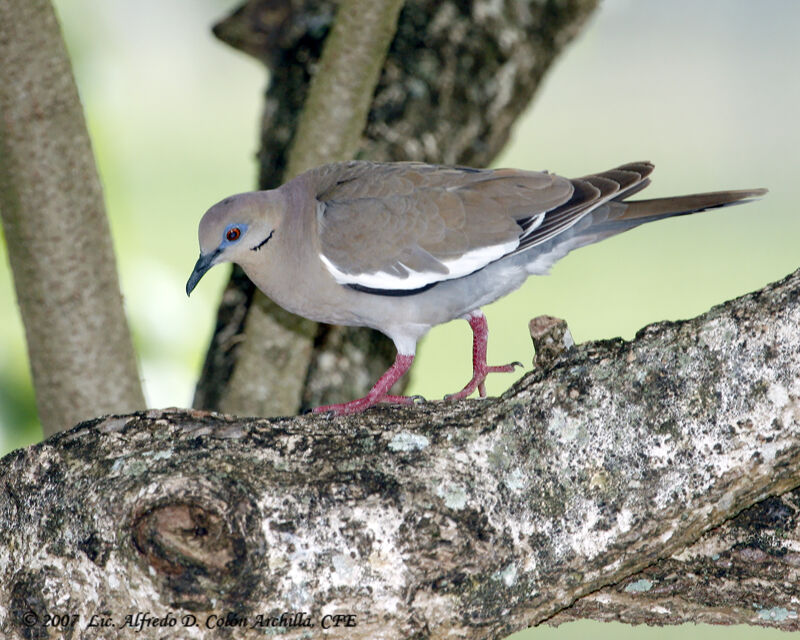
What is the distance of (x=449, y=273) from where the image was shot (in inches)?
106

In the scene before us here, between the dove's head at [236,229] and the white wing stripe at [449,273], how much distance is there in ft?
1.11

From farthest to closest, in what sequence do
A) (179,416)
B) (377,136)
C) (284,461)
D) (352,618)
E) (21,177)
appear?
(377,136) < (21,177) < (179,416) < (284,461) < (352,618)

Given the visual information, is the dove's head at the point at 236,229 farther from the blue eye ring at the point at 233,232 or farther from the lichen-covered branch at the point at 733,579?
the lichen-covered branch at the point at 733,579

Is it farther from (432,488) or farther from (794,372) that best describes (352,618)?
(794,372)

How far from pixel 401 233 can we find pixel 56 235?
1.08 metres

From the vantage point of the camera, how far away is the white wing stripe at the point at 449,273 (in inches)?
106

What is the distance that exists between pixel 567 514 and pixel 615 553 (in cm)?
12

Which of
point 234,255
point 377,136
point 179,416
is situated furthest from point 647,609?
point 377,136

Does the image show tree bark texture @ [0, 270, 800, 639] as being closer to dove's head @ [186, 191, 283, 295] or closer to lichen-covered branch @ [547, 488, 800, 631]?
lichen-covered branch @ [547, 488, 800, 631]

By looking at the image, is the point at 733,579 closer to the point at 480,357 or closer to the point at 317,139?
the point at 480,357

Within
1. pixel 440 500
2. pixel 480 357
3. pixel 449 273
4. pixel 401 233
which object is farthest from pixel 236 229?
pixel 440 500

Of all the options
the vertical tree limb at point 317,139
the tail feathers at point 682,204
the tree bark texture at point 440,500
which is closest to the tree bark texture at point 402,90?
the vertical tree limb at point 317,139

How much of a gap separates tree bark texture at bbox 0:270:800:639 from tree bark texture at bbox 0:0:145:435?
998 mm

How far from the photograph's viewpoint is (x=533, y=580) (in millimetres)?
1765
